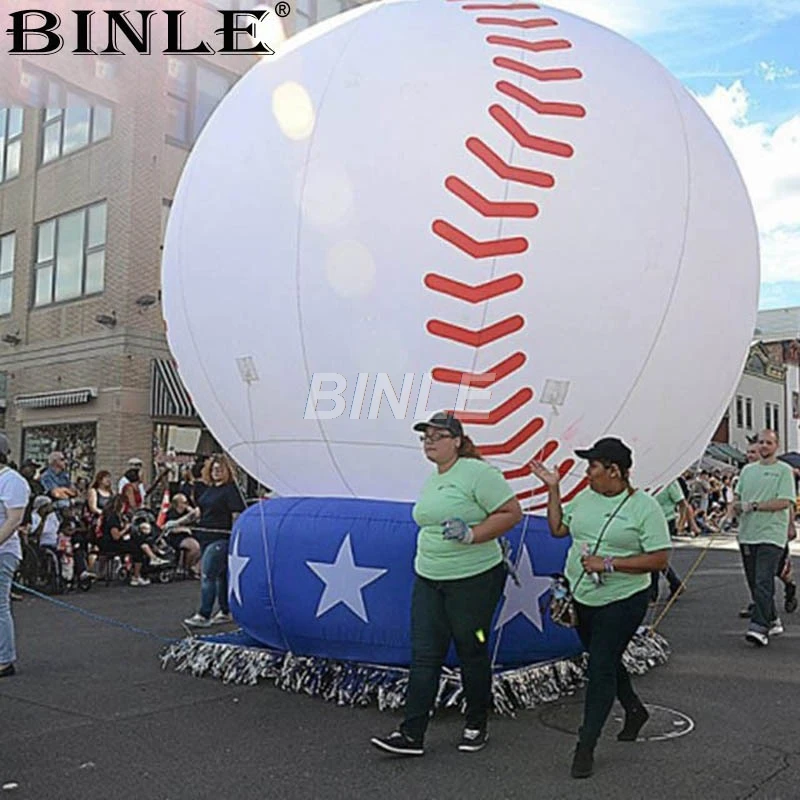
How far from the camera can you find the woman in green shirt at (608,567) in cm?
454

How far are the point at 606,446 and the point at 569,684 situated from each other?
1.94m

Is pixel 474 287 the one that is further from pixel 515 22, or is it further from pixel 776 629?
pixel 776 629

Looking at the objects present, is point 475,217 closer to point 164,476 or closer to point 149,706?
point 149,706

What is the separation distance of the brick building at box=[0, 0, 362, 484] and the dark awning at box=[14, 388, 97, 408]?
4 centimetres

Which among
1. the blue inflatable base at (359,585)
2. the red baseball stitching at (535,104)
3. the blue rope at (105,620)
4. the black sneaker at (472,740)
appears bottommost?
the blue rope at (105,620)

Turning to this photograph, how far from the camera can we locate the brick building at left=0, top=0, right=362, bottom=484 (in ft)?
59.5

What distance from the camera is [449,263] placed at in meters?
5.22

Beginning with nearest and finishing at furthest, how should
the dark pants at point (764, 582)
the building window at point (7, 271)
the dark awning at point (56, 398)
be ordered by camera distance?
the dark pants at point (764, 582)
the dark awning at point (56, 398)
the building window at point (7, 271)

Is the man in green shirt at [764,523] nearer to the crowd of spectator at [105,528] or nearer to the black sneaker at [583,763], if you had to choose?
the black sneaker at [583,763]

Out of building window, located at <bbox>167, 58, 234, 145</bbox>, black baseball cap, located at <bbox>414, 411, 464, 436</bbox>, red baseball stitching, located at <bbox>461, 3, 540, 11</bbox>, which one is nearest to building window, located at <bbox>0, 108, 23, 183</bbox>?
building window, located at <bbox>167, 58, 234, 145</bbox>

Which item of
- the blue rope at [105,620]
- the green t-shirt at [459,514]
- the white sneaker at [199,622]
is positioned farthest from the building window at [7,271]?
the green t-shirt at [459,514]

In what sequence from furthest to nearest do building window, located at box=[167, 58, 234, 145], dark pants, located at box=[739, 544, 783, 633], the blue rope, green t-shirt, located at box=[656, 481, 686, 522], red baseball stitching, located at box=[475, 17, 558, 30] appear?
building window, located at box=[167, 58, 234, 145], green t-shirt, located at box=[656, 481, 686, 522], the blue rope, dark pants, located at box=[739, 544, 783, 633], red baseball stitching, located at box=[475, 17, 558, 30]

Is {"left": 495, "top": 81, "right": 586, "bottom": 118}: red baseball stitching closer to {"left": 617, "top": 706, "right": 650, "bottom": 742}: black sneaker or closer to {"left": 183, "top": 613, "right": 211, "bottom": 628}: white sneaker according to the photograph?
{"left": 617, "top": 706, "right": 650, "bottom": 742}: black sneaker

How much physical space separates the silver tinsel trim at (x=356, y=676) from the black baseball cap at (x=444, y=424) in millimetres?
→ 1415
